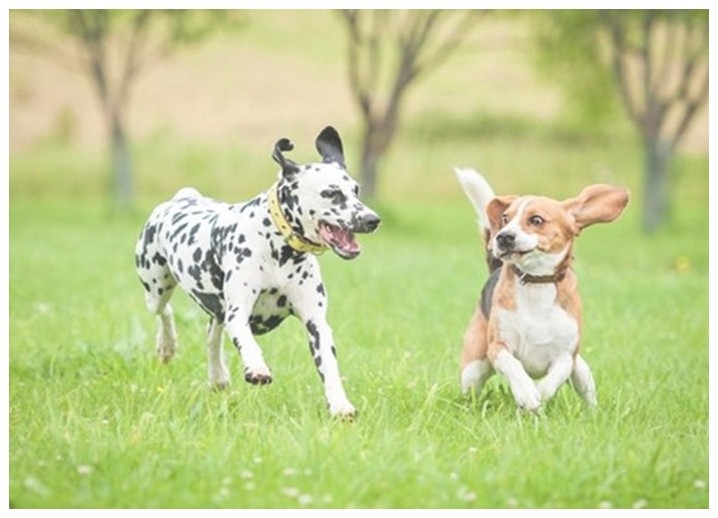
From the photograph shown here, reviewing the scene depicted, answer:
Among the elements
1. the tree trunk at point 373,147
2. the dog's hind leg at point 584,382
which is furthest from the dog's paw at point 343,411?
the tree trunk at point 373,147

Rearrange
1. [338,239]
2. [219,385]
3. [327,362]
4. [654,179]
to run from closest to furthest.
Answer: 1. [338,239]
2. [327,362]
3. [219,385]
4. [654,179]

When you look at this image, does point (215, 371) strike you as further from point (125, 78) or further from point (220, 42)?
point (220, 42)

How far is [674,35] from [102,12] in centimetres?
619

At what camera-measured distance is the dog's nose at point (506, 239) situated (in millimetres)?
4410

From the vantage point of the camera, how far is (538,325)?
4637mm

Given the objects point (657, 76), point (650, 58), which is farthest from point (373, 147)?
point (657, 76)

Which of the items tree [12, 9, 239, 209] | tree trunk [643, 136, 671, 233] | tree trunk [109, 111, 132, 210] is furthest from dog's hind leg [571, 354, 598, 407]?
tree trunk [109, 111, 132, 210]

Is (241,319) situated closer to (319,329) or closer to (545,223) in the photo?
(319,329)

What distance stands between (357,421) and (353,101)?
1317cm

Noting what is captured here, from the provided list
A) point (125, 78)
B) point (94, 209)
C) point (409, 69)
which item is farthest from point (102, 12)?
point (409, 69)

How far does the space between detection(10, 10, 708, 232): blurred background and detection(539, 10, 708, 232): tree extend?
0.10 ft

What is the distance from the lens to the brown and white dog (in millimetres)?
4496

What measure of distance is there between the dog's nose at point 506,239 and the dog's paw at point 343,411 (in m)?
0.70

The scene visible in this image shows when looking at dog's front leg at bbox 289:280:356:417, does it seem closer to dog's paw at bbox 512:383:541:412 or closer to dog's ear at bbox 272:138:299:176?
dog's ear at bbox 272:138:299:176
